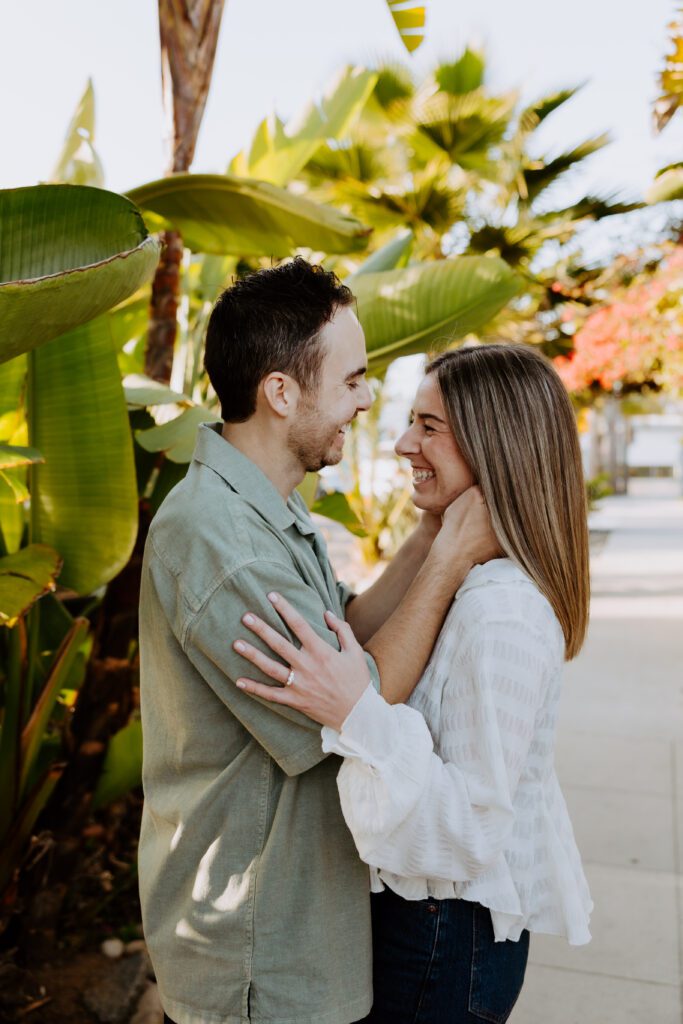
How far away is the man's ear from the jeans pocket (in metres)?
0.95

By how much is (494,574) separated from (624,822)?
11.7ft

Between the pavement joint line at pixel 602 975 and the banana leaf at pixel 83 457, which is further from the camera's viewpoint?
the pavement joint line at pixel 602 975

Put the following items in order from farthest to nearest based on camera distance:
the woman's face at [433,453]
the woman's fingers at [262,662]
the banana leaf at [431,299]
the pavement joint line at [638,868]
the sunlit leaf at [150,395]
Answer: the pavement joint line at [638,868] < the banana leaf at [431,299] < the sunlit leaf at [150,395] < the woman's face at [433,453] < the woman's fingers at [262,662]

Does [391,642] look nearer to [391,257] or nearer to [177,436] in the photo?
[177,436]

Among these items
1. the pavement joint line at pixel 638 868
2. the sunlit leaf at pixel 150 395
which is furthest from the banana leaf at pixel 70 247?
the pavement joint line at pixel 638 868

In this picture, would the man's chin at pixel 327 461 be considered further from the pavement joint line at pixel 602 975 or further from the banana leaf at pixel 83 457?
the pavement joint line at pixel 602 975

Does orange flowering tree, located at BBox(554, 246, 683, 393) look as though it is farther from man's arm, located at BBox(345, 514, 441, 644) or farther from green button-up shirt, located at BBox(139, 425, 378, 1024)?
green button-up shirt, located at BBox(139, 425, 378, 1024)

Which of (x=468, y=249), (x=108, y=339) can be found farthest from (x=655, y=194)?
(x=108, y=339)

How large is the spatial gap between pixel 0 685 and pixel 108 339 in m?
1.37

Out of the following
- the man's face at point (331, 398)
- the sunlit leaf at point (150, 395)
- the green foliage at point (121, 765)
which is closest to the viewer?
the man's face at point (331, 398)

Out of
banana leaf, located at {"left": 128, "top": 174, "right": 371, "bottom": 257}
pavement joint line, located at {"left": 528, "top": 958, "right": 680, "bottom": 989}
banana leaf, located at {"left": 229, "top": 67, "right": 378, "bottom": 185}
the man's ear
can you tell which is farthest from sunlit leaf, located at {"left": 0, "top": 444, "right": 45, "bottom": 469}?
pavement joint line, located at {"left": 528, "top": 958, "right": 680, "bottom": 989}

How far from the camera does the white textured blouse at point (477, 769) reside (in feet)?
5.16

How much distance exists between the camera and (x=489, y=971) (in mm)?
1760

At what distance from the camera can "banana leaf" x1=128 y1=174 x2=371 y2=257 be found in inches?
121
